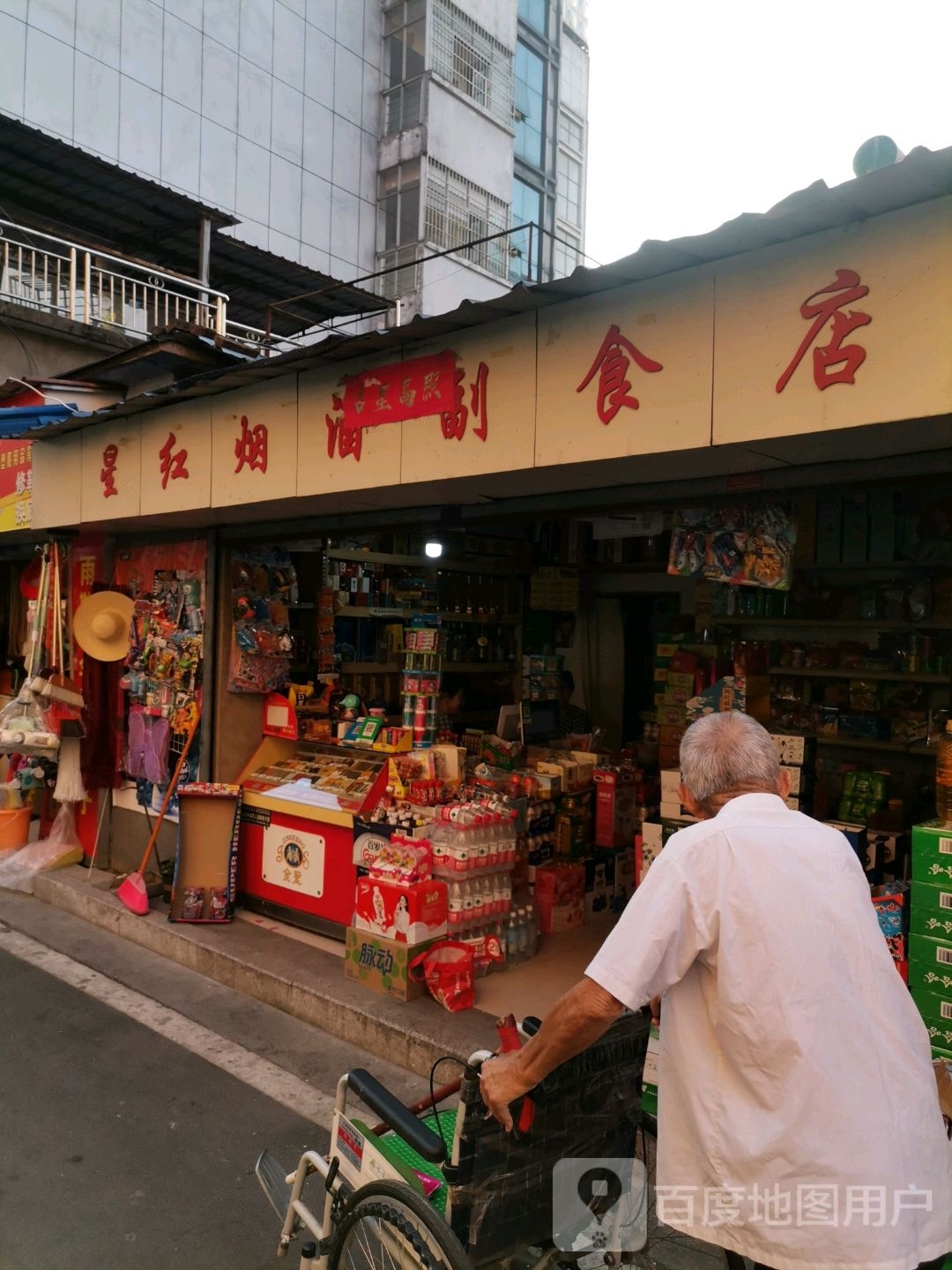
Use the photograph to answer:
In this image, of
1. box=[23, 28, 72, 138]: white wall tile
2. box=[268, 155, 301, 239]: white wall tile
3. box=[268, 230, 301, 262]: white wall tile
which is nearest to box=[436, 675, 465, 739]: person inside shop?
box=[23, 28, 72, 138]: white wall tile

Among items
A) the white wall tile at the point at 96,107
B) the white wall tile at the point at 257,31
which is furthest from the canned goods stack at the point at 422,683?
the white wall tile at the point at 257,31

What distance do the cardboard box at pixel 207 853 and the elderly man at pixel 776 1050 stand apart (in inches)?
178

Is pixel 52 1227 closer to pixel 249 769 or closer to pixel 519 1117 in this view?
pixel 519 1117

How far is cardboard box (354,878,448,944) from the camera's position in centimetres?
466

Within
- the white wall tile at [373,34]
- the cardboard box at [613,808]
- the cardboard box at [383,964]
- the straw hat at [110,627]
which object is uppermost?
the white wall tile at [373,34]

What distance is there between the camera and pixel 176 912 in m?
5.98

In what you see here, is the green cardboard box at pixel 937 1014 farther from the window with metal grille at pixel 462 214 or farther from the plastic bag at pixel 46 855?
the window with metal grille at pixel 462 214

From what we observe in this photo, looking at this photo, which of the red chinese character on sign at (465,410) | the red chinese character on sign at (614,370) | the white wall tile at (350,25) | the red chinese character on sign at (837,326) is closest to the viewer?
the red chinese character on sign at (837,326)

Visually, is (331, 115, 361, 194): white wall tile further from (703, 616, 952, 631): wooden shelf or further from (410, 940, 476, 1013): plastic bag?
(410, 940, 476, 1013): plastic bag

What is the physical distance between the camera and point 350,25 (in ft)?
68.5

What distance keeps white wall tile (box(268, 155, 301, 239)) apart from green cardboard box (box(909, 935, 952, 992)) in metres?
19.7

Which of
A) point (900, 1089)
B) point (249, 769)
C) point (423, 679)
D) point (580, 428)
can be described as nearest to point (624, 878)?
point (423, 679)

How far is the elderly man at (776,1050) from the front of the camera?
1.70m

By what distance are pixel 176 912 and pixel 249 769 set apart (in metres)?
1.10
